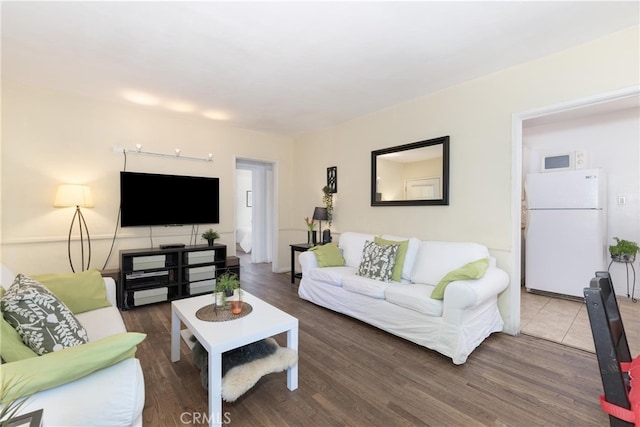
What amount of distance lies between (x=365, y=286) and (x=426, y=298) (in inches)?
25.8

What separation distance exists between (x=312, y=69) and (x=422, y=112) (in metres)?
1.50

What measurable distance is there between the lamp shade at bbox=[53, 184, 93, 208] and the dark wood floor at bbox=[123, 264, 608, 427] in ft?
5.80

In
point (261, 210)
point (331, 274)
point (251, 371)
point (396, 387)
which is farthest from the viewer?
point (261, 210)

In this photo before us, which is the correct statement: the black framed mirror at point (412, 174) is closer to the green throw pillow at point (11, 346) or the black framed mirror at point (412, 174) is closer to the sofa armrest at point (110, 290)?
the sofa armrest at point (110, 290)

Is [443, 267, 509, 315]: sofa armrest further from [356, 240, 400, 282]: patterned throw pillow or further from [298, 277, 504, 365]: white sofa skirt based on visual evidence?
[356, 240, 400, 282]: patterned throw pillow

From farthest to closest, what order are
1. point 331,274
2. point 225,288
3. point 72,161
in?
point 72,161, point 331,274, point 225,288

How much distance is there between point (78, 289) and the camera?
7.13ft

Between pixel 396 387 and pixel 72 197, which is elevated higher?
pixel 72 197

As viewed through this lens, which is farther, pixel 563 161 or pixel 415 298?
pixel 563 161

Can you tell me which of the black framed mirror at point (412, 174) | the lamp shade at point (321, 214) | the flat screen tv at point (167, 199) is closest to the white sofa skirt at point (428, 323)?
the black framed mirror at point (412, 174)

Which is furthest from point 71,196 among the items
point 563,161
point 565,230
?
point 563,161

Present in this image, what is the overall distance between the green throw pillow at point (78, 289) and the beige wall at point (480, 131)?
10.2 ft

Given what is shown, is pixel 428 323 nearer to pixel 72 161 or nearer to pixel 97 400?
pixel 97 400

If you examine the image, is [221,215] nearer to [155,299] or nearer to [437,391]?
[155,299]
